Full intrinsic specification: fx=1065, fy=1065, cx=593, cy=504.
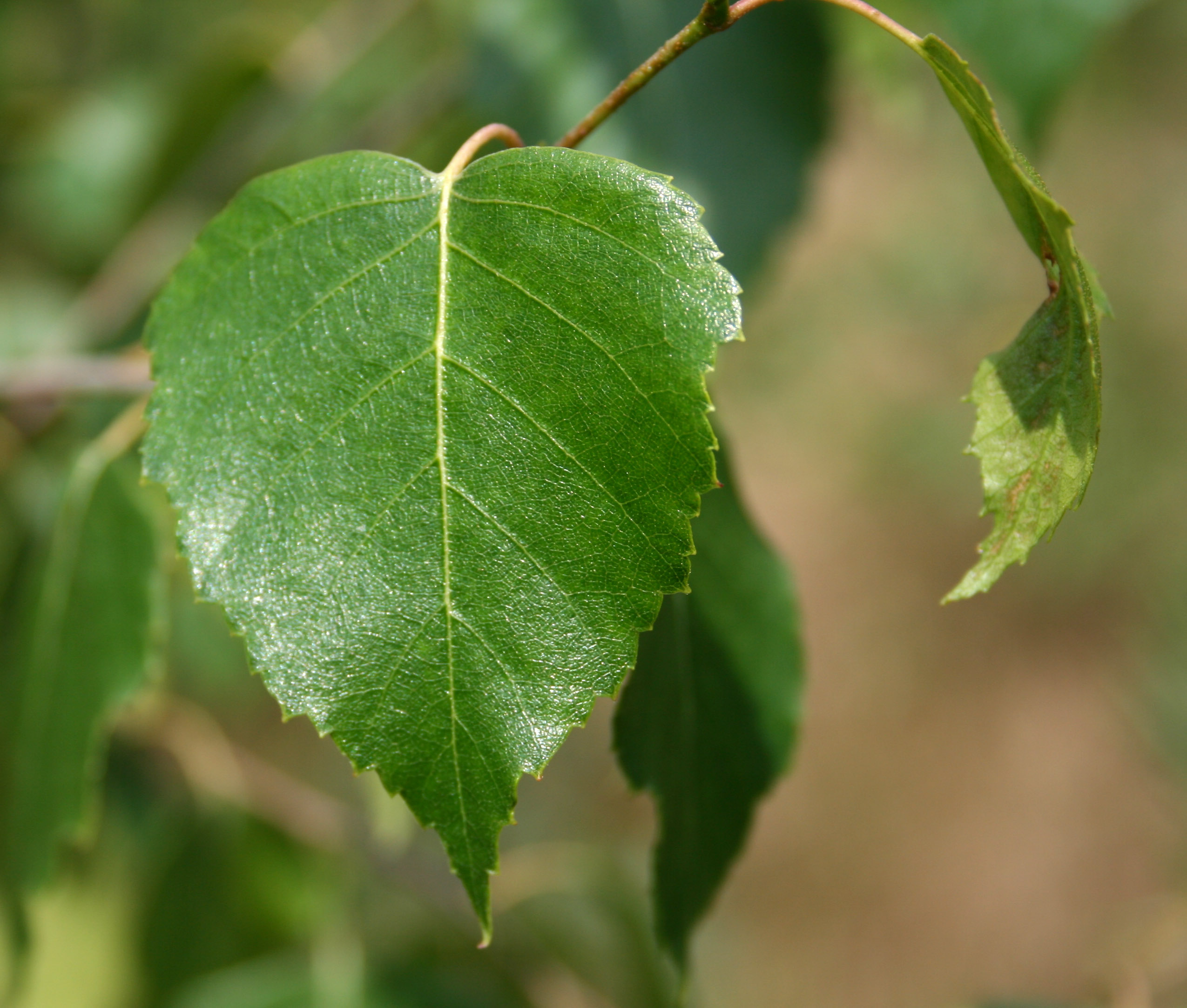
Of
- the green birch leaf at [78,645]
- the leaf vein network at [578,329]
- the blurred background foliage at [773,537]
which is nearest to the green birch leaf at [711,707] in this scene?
the blurred background foliage at [773,537]

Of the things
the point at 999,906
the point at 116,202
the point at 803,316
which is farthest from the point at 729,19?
the point at 803,316

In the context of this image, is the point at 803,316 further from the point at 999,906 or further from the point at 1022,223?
the point at 1022,223

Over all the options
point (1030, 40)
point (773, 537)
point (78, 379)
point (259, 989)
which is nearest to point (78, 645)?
point (78, 379)

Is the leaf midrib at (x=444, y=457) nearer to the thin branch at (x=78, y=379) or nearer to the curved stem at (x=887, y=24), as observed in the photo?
the curved stem at (x=887, y=24)

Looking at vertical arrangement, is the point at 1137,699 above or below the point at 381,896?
above

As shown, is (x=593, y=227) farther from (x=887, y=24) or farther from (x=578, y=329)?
(x=887, y=24)

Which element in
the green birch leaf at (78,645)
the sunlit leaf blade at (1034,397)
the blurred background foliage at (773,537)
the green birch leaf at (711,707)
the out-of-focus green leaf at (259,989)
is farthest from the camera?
the out-of-focus green leaf at (259,989)
